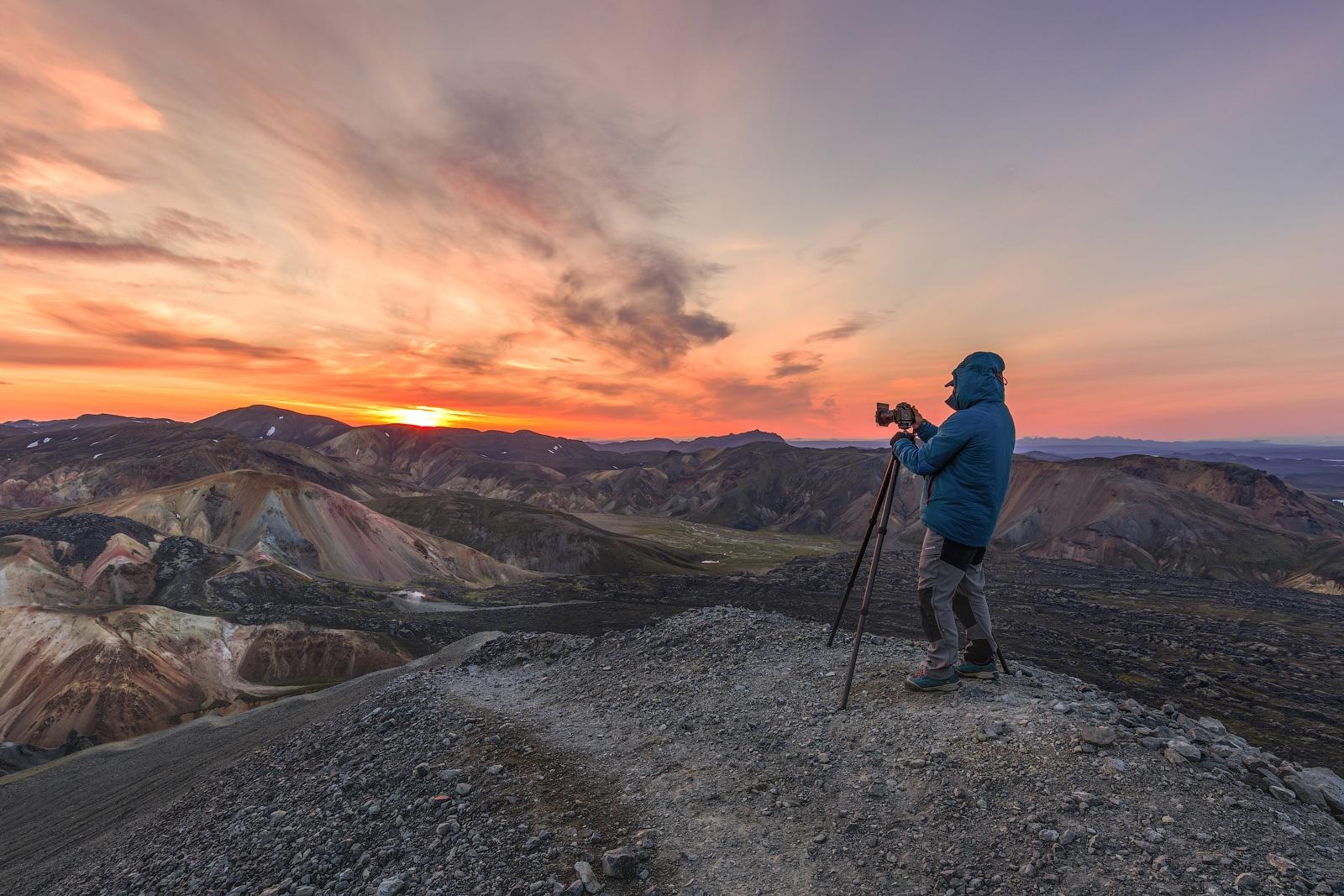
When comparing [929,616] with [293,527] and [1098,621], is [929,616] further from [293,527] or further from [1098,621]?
[293,527]

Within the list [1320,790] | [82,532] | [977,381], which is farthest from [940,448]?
[82,532]

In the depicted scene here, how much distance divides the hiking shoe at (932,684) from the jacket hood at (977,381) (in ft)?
13.1

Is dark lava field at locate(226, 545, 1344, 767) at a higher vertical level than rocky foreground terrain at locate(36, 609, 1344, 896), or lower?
Result: lower

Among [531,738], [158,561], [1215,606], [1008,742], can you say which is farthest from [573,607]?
[1215,606]

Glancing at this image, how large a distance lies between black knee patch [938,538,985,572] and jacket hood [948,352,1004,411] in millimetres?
1901

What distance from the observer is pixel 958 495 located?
297 inches

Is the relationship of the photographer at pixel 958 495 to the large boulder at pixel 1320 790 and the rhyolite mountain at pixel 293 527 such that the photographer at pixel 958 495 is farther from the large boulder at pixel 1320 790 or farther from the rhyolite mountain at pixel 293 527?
the rhyolite mountain at pixel 293 527

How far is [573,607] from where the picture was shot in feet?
217

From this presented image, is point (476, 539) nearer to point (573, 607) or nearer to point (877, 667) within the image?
point (573, 607)

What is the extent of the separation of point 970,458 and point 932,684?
343 cm

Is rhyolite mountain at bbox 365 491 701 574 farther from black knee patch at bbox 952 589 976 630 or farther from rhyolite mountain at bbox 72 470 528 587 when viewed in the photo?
black knee patch at bbox 952 589 976 630

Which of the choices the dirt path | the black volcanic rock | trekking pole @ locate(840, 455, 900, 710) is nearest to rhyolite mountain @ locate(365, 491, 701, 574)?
the black volcanic rock

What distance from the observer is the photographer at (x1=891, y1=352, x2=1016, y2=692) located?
7.45 metres

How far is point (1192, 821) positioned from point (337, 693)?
23.7 metres
